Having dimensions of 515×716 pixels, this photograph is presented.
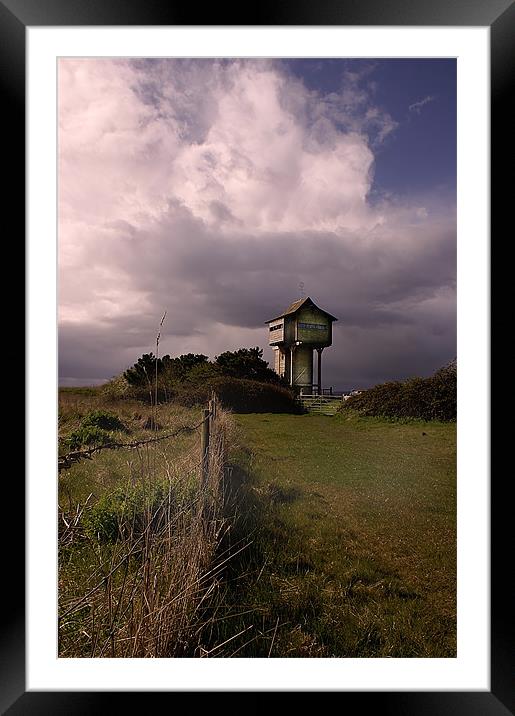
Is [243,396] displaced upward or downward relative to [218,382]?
downward

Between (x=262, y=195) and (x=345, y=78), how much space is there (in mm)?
1107

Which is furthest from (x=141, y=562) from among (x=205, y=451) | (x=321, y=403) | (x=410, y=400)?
(x=410, y=400)

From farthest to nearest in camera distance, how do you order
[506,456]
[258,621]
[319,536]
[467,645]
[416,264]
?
[416,264] → [319,536] → [258,621] → [467,645] → [506,456]

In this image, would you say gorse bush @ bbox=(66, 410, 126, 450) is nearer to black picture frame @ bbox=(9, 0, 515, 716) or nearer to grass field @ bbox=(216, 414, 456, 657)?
grass field @ bbox=(216, 414, 456, 657)

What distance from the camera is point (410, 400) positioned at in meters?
4.59

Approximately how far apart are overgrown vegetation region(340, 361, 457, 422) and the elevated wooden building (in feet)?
3.50

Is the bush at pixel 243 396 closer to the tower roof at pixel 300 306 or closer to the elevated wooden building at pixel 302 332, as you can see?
the elevated wooden building at pixel 302 332

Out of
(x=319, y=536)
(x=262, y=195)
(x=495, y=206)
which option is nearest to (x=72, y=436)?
(x=319, y=536)

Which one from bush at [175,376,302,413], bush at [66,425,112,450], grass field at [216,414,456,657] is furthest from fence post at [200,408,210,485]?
bush at [66,425,112,450]

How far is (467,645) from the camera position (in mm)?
1158

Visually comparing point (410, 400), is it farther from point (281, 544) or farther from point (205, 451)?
point (205, 451)

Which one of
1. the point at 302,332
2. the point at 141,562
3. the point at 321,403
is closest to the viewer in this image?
the point at 141,562
